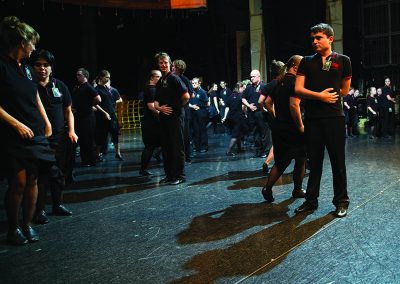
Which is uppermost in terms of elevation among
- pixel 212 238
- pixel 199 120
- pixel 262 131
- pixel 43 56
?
pixel 43 56

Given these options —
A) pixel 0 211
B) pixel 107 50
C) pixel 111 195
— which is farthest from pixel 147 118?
pixel 107 50

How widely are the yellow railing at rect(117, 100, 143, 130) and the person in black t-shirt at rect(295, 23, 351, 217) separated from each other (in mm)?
18241

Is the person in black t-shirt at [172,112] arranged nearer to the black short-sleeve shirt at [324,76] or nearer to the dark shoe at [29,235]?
the black short-sleeve shirt at [324,76]

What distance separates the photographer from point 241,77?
2381 centimetres

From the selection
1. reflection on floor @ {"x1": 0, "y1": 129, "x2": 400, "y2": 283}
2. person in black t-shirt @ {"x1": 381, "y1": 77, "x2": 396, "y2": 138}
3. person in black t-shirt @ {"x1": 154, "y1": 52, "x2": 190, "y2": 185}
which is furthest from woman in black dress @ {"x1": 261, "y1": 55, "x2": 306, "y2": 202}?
person in black t-shirt @ {"x1": 381, "y1": 77, "x2": 396, "y2": 138}

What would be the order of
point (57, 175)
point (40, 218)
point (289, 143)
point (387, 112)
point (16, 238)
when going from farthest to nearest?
point (387, 112), point (289, 143), point (57, 175), point (40, 218), point (16, 238)

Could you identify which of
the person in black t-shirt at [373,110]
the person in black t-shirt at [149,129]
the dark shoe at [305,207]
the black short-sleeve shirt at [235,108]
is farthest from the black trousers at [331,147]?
the person in black t-shirt at [373,110]

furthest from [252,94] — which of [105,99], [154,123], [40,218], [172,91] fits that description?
Result: [40,218]

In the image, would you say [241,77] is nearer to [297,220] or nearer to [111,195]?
[111,195]

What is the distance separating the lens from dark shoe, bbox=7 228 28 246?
423 cm

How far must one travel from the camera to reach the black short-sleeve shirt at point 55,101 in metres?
5.10

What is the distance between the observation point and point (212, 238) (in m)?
4.25

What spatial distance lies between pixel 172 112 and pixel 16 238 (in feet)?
10.8

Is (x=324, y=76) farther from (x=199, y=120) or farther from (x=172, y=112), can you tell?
(x=199, y=120)
